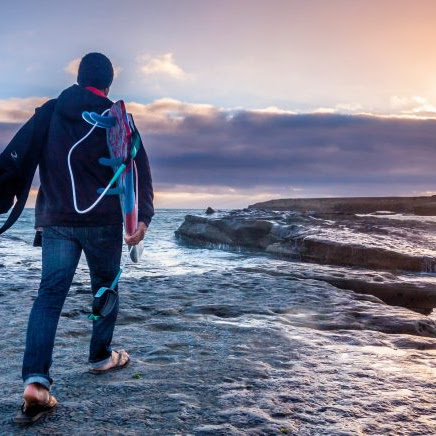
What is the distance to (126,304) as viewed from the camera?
280 inches

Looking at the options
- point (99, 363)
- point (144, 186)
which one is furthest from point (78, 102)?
point (99, 363)

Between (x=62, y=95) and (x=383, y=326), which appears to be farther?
(x=383, y=326)

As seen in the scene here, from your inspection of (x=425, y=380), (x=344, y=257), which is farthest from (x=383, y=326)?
(x=344, y=257)

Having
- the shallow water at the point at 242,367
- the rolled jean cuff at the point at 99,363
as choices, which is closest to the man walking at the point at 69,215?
the shallow water at the point at 242,367

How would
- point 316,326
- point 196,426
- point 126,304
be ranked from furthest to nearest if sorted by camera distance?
point 126,304
point 316,326
point 196,426

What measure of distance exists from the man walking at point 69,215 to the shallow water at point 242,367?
521mm

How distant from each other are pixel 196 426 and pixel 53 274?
1.34 meters

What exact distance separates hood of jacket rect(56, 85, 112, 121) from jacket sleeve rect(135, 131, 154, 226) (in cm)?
43

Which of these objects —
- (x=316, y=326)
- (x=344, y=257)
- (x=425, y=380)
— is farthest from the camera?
(x=344, y=257)

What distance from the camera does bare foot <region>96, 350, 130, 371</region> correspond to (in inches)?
155

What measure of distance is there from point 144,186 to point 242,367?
1.67 meters

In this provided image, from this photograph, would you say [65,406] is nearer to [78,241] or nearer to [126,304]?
[78,241]

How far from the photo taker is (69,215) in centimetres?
337

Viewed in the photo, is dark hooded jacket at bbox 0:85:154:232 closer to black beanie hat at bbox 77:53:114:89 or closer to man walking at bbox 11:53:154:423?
man walking at bbox 11:53:154:423
